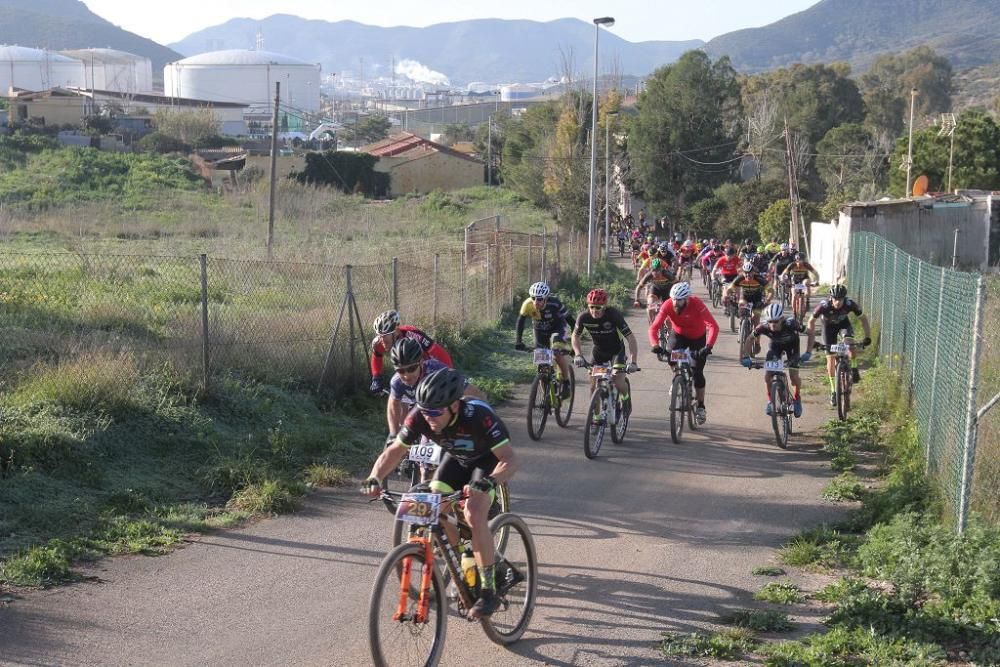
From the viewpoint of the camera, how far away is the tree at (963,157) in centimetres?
5934

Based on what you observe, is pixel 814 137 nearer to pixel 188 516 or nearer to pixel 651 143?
pixel 651 143

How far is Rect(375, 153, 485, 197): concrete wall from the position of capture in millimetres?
79312

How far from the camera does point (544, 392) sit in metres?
13.2

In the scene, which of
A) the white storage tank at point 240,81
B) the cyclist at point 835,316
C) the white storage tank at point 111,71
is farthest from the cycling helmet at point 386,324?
the white storage tank at point 240,81

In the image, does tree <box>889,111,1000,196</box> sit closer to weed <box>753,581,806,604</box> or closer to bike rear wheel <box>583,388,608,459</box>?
bike rear wheel <box>583,388,608,459</box>

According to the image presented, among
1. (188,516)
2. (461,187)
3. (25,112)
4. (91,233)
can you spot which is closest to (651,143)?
(461,187)

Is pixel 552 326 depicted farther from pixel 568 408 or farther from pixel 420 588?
pixel 420 588

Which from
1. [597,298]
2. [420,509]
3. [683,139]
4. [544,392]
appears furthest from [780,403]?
[683,139]

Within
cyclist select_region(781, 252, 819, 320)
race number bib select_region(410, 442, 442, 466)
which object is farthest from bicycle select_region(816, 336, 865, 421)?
cyclist select_region(781, 252, 819, 320)

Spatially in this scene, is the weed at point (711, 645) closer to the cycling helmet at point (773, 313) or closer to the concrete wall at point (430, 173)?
the cycling helmet at point (773, 313)

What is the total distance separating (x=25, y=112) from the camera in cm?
8925

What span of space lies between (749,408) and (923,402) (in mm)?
4445

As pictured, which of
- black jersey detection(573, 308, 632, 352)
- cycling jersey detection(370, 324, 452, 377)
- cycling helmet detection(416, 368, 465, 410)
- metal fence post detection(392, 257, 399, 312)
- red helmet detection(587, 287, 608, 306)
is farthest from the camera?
metal fence post detection(392, 257, 399, 312)

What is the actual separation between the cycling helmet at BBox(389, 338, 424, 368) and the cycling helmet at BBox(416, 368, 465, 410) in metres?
0.99
